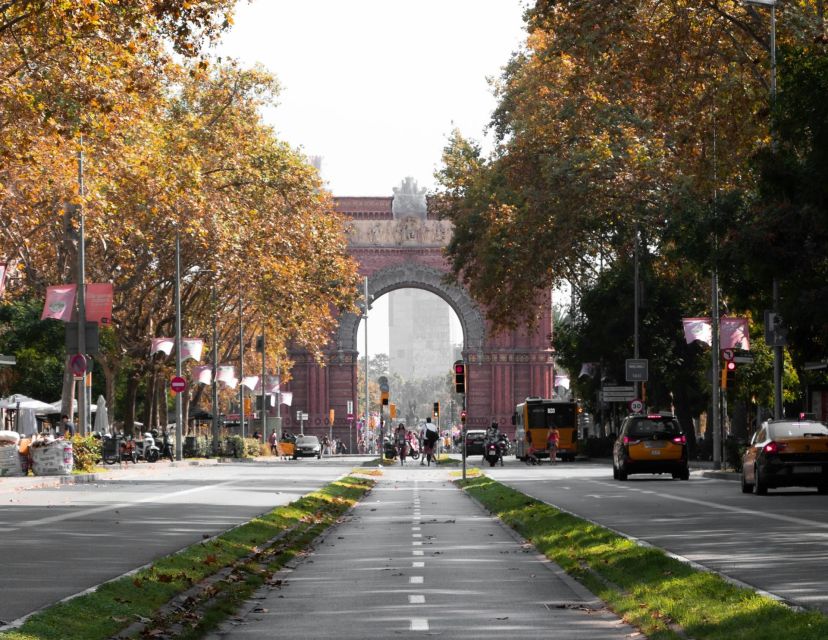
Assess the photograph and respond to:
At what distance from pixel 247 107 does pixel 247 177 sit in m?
3.19

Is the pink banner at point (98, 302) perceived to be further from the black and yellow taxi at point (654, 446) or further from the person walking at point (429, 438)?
the person walking at point (429, 438)

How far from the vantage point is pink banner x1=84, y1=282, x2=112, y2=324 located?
4856 centimetres

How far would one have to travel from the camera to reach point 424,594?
14391 millimetres

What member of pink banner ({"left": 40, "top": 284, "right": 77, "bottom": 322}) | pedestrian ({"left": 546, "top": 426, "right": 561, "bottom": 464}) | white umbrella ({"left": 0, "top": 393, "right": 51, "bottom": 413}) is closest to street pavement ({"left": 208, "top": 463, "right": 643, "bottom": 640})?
pink banner ({"left": 40, "top": 284, "right": 77, "bottom": 322})

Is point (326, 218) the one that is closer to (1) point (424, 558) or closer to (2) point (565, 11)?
(2) point (565, 11)

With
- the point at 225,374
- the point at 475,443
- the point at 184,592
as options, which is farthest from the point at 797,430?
the point at 475,443

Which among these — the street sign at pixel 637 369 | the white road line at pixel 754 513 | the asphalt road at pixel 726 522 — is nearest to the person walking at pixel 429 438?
the street sign at pixel 637 369

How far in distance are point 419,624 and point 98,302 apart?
3777 centimetres

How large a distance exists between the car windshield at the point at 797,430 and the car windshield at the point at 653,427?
34.4 ft

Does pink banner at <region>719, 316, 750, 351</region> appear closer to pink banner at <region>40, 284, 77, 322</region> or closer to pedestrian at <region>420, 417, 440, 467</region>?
pink banner at <region>40, 284, 77, 322</region>

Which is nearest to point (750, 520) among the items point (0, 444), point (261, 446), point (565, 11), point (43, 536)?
point (43, 536)

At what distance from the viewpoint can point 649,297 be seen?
69250 millimetres

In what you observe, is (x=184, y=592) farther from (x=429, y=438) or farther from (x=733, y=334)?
(x=429, y=438)

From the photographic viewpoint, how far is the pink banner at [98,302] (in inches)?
1912
